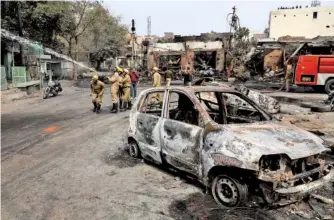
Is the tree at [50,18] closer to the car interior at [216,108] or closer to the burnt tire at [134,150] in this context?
the burnt tire at [134,150]

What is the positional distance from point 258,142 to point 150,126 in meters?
2.32

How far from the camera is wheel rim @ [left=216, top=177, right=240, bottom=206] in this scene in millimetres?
4363

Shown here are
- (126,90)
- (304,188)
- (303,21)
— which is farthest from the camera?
(303,21)

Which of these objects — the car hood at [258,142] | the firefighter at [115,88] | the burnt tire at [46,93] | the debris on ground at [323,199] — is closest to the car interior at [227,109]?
the car hood at [258,142]

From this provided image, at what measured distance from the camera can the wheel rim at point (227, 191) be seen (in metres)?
4.36

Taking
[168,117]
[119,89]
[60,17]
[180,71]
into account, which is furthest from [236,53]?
[168,117]

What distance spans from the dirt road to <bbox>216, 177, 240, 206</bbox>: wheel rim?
0.14 metres

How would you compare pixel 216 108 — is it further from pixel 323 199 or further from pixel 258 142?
pixel 323 199

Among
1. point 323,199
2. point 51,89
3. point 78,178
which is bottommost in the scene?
point 78,178

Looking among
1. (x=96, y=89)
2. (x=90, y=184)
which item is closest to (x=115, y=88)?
(x=96, y=89)

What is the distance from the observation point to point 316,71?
18000mm

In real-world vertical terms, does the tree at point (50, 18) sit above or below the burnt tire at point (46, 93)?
above

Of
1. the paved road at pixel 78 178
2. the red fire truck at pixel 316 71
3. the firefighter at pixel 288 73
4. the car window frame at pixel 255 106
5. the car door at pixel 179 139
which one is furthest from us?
the firefighter at pixel 288 73

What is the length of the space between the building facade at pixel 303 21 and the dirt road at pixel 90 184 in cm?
4025
